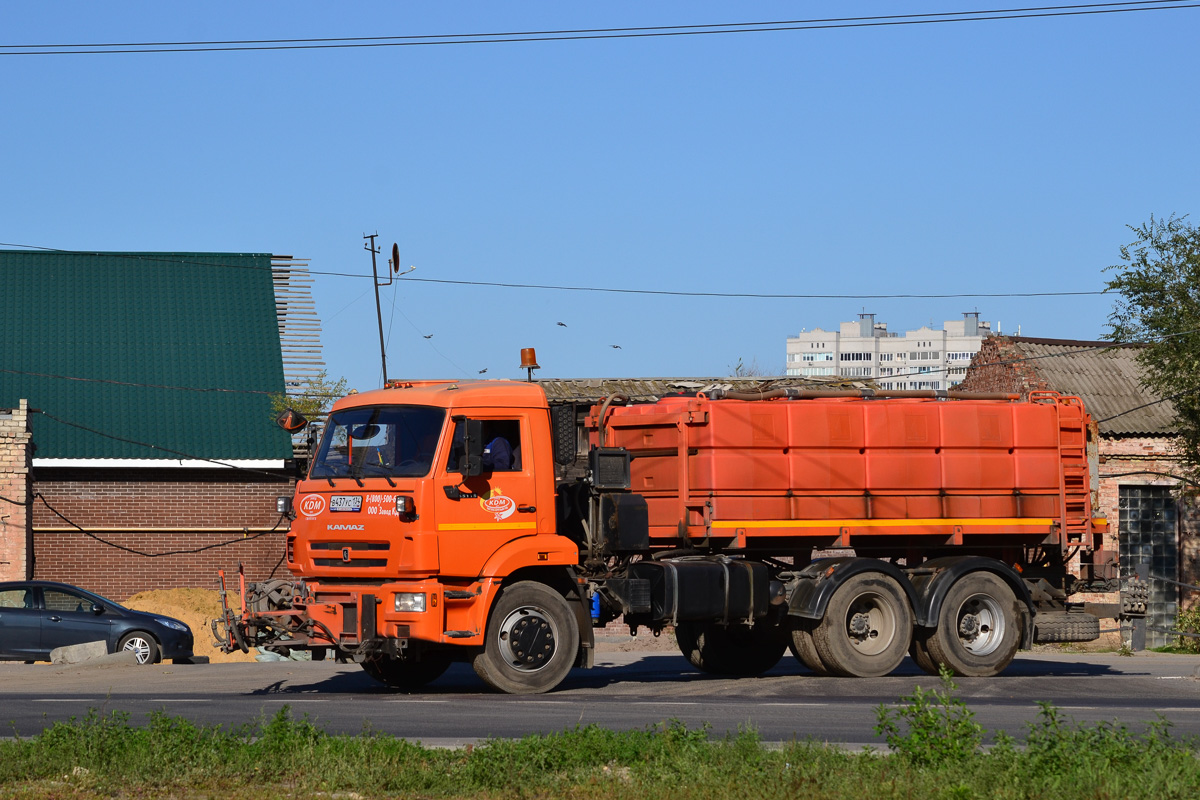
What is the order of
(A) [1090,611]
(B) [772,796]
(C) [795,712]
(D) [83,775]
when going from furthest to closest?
1. (A) [1090,611]
2. (C) [795,712]
3. (D) [83,775]
4. (B) [772,796]

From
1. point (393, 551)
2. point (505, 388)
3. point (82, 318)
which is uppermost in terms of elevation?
point (82, 318)

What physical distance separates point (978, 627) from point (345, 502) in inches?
289

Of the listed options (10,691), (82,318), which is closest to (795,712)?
(10,691)

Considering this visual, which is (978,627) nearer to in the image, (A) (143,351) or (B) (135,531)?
(B) (135,531)

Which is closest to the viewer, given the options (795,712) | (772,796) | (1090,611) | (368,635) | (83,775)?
(772,796)

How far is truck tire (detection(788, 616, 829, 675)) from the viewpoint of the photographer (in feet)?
51.5

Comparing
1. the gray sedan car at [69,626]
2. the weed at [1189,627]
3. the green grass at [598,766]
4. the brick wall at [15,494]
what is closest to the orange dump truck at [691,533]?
the green grass at [598,766]

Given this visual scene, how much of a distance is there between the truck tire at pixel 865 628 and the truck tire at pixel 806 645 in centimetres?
8

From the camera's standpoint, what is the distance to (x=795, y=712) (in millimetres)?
12742

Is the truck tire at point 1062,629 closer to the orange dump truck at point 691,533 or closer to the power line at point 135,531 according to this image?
the orange dump truck at point 691,533

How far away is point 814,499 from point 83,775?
8774 millimetres

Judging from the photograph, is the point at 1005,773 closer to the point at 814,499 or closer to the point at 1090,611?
the point at 814,499

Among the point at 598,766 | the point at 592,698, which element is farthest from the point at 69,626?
the point at 598,766

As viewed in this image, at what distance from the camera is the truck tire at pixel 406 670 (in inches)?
606
